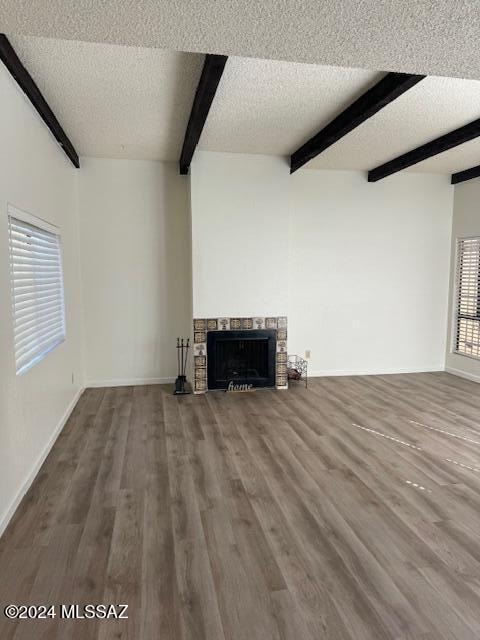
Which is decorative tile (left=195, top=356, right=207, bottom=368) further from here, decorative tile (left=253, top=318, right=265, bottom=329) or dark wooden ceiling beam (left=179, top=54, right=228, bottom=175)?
dark wooden ceiling beam (left=179, top=54, right=228, bottom=175)

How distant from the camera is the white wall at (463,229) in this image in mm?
5336

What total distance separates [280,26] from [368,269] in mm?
4211

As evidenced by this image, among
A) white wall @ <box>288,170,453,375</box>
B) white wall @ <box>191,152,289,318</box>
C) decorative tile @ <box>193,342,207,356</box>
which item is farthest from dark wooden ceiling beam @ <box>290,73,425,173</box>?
decorative tile @ <box>193,342,207,356</box>

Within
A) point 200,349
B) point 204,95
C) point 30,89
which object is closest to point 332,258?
point 200,349

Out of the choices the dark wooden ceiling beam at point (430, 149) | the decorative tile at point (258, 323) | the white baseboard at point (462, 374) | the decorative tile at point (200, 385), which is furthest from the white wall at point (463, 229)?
the decorative tile at point (200, 385)

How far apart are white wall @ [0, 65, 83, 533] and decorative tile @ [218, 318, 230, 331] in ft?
5.41

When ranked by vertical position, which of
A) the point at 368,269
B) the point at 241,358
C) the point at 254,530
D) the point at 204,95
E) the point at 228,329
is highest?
the point at 204,95

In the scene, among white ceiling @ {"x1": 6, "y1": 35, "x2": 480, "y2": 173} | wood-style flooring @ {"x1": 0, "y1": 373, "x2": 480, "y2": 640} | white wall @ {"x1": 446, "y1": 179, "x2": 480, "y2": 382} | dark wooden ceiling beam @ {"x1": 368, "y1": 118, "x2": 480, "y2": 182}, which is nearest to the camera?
wood-style flooring @ {"x1": 0, "y1": 373, "x2": 480, "y2": 640}

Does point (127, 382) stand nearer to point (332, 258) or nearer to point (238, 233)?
point (238, 233)

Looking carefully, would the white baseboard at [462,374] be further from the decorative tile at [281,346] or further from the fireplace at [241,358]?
the fireplace at [241,358]

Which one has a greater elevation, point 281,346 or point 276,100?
point 276,100

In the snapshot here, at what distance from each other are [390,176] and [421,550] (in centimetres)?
475

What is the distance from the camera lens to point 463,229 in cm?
Answer: 554

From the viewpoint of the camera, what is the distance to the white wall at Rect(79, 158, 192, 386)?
4902 mm
